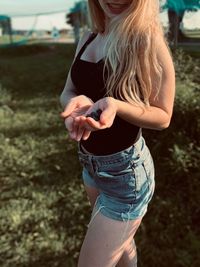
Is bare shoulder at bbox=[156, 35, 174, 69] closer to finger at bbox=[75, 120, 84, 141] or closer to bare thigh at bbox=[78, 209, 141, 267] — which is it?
finger at bbox=[75, 120, 84, 141]

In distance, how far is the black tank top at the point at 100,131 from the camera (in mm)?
2039

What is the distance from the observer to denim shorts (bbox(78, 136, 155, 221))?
207 cm

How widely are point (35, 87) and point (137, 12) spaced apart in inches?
315

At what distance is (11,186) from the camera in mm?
4555

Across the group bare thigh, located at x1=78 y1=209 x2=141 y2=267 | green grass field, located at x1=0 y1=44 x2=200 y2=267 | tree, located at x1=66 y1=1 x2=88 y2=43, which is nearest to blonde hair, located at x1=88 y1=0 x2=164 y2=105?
bare thigh, located at x1=78 y1=209 x2=141 y2=267

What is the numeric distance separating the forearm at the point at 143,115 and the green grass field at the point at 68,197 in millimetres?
1559

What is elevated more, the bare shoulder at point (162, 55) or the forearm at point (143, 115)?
the bare shoulder at point (162, 55)

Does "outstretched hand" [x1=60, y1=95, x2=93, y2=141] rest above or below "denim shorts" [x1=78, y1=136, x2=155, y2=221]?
above

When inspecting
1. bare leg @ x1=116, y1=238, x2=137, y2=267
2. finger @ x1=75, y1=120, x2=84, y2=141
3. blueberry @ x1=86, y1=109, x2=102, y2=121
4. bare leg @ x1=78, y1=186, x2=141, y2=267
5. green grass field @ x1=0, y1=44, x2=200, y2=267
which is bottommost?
green grass field @ x1=0, y1=44, x2=200, y2=267

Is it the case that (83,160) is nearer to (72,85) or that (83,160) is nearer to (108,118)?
(72,85)

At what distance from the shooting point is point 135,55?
6.40ft

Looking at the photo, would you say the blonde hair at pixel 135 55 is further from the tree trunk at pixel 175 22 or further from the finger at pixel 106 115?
the tree trunk at pixel 175 22

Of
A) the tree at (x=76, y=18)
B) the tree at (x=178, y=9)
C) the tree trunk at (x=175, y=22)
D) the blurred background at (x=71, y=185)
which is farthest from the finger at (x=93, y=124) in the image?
the tree at (x=76, y=18)

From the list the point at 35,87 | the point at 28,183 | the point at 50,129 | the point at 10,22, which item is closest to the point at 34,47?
the point at 10,22
